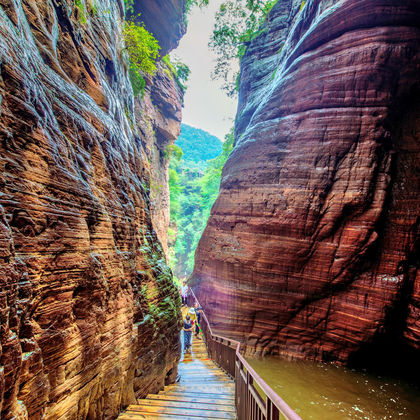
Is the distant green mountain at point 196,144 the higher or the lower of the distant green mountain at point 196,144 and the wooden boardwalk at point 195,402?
the higher

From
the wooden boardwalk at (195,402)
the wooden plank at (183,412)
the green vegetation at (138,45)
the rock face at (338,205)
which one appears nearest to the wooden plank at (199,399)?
the wooden boardwalk at (195,402)

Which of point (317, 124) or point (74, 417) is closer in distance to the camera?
point (74, 417)

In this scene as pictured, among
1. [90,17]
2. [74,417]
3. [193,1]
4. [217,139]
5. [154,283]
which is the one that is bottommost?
[74,417]

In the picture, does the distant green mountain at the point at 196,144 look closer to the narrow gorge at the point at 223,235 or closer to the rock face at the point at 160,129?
the rock face at the point at 160,129

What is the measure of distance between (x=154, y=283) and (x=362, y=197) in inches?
257

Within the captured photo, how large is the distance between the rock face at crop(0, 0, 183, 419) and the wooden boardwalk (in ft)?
1.25

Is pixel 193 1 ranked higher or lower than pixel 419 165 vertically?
higher

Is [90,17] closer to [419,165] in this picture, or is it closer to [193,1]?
[419,165]

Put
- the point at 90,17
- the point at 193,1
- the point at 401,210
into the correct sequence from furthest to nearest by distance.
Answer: the point at 193,1
the point at 401,210
the point at 90,17

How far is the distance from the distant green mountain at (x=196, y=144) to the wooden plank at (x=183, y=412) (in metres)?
54.4

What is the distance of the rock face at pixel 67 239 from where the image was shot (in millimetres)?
2316

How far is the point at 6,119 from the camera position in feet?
7.86

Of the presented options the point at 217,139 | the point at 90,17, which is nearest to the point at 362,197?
the point at 90,17

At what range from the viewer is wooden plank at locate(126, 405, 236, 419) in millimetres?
3506
